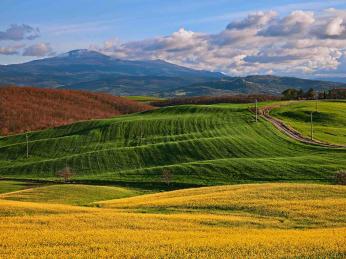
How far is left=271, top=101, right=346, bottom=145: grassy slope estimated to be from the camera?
111m

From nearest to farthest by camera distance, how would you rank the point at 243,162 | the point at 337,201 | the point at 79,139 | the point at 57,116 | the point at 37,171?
the point at 337,201, the point at 243,162, the point at 37,171, the point at 79,139, the point at 57,116

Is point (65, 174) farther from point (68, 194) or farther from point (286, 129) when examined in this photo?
point (286, 129)

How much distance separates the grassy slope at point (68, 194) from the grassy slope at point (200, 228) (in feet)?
46.4

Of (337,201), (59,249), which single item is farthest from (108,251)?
(337,201)

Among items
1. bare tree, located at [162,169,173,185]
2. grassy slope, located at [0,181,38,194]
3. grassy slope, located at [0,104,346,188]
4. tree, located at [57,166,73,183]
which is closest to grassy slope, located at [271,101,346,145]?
grassy slope, located at [0,104,346,188]

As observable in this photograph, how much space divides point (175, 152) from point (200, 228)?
215ft

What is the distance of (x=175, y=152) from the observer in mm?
98938

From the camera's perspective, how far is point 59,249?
25031 millimetres

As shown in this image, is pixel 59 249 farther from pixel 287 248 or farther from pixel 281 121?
pixel 281 121

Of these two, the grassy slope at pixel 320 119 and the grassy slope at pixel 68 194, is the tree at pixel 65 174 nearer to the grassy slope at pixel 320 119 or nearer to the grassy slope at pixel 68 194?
the grassy slope at pixel 68 194

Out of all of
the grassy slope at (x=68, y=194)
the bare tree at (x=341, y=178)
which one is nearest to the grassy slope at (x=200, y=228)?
the grassy slope at (x=68, y=194)

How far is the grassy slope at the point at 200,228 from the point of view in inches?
960

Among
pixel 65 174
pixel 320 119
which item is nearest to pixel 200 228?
pixel 65 174

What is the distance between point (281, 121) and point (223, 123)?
1499cm
